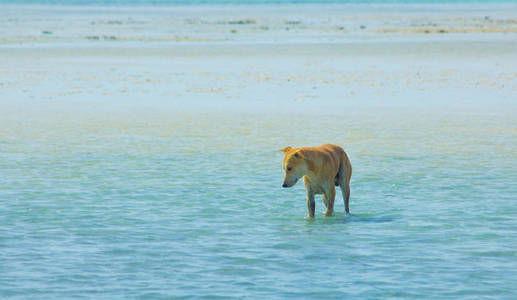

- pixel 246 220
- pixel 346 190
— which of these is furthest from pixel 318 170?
pixel 246 220

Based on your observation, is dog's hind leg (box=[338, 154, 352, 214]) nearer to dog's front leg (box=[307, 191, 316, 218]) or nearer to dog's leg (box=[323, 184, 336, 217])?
dog's leg (box=[323, 184, 336, 217])

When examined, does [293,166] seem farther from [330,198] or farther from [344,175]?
[344,175]

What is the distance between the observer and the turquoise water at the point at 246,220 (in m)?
8.86

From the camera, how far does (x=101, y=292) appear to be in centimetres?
854

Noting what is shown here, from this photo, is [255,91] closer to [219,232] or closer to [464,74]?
[464,74]

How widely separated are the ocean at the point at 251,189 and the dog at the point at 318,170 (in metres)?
0.41

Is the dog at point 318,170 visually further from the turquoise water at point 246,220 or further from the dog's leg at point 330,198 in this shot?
the turquoise water at point 246,220

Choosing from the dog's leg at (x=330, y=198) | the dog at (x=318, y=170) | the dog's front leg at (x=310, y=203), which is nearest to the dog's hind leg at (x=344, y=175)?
the dog at (x=318, y=170)

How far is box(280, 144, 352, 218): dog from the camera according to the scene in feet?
36.3

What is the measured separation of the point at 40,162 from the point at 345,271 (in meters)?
9.32

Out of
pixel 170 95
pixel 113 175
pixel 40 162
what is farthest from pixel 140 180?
pixel 170 95

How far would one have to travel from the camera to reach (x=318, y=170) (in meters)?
11.4

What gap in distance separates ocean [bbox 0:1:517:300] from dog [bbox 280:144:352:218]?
1.35ft

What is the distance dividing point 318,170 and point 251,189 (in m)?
2.89
